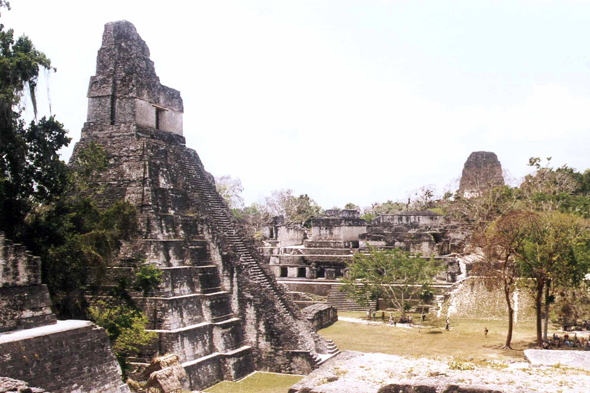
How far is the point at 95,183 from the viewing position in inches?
660

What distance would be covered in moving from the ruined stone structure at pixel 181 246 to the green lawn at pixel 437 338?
9.54ft

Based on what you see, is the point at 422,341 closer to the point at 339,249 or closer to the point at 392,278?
the point at 392,278

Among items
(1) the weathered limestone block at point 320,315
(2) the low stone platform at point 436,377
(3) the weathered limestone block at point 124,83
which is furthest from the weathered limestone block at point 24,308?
(1) the weathered limestone block at point 320,315

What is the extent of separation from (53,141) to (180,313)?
562 centimetres

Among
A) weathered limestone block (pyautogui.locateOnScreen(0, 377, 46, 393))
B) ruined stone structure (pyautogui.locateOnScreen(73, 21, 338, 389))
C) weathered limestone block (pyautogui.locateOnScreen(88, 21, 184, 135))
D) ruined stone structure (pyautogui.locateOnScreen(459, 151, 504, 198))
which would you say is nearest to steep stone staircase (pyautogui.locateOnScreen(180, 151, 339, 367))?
ruined stone structure (pyautogui.locateOnScreen(73, 21, 338, 389))

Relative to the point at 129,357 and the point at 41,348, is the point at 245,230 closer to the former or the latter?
the point at 129,357

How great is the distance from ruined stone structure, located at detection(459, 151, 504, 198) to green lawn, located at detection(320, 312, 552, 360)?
36.2 metres

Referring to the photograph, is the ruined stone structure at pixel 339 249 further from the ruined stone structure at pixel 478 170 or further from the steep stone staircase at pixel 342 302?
the ruined stone structure at pixel 478 170

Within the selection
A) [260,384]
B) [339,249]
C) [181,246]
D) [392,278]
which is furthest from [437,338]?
[339,249]

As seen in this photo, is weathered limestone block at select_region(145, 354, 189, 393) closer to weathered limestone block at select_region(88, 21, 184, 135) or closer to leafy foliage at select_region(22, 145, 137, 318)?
leafy foliage at select_region(22, 145, 137, 318)

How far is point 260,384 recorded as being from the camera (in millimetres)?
15336

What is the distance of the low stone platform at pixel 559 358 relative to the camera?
7.58m

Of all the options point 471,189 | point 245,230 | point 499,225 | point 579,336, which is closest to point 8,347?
point 245,230

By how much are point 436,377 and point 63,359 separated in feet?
23.1
